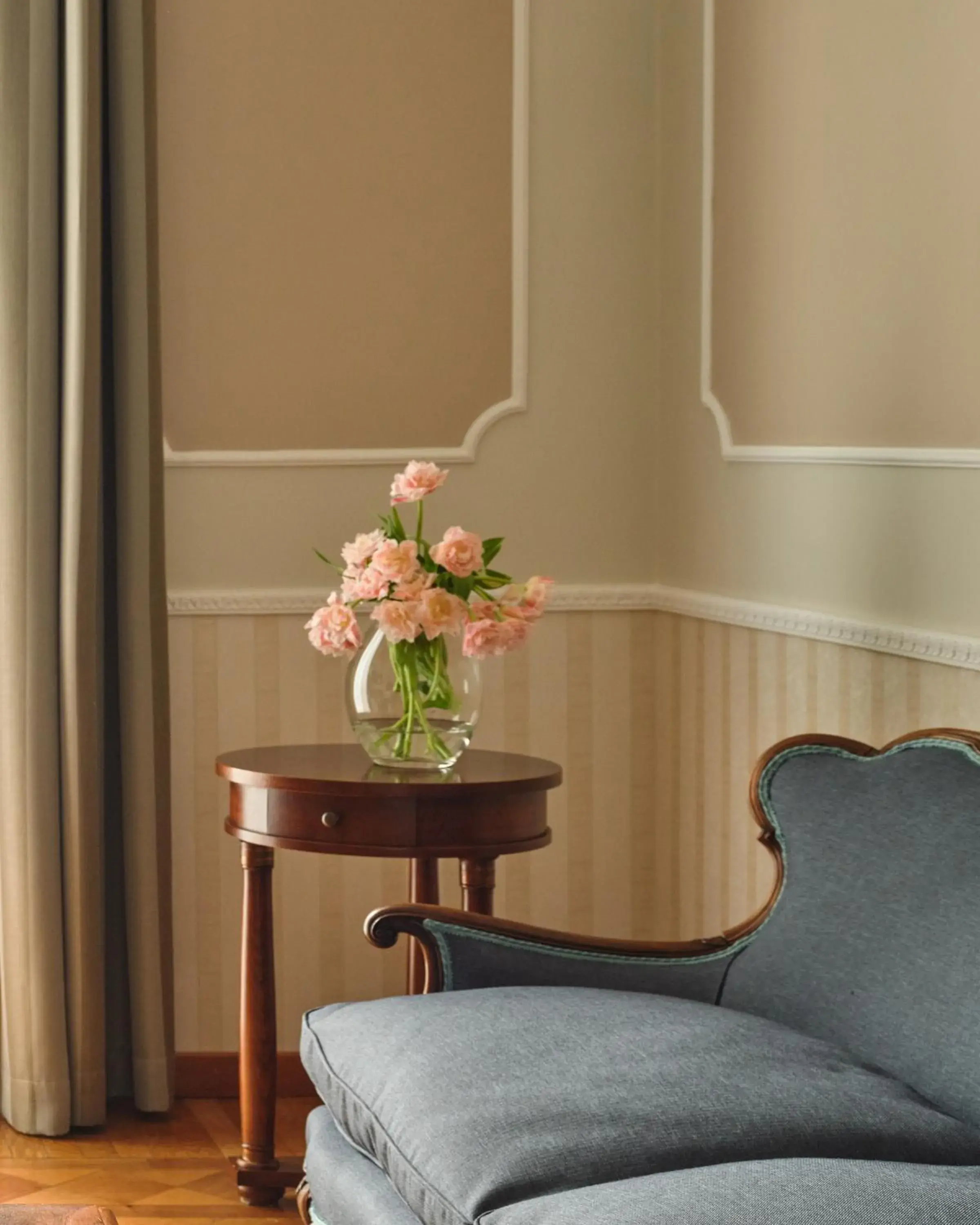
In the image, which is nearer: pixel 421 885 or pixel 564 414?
pixel 421 885

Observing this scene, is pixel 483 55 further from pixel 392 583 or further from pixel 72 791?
pixel 72 791

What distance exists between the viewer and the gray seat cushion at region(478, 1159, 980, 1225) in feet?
4.62

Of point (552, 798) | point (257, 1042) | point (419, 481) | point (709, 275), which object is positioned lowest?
point (257, 1042)

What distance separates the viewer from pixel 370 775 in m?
2.63

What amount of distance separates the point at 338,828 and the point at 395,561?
0.44 m

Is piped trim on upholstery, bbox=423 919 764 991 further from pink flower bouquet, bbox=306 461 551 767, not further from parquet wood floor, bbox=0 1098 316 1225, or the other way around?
parquet wood floor, bbox=0 1098 316 1225

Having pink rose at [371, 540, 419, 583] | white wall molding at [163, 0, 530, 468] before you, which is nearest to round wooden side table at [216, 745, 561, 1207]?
pink rose at [371, 540, 419, 583]

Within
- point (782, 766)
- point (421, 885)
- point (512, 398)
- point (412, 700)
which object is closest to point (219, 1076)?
point (421, 885)

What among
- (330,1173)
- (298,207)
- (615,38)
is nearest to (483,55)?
(615,38)

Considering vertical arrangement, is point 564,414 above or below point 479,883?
above

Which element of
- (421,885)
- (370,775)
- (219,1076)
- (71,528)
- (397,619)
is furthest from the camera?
(219,1076)

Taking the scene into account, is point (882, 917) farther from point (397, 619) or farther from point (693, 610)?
point (693, 610)

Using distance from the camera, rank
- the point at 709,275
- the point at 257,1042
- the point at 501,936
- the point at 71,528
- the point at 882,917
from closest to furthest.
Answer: the point at 882,917 → the point at 501,936 → the point at 257,1042 → the point at 71,528 → the point at 709,275

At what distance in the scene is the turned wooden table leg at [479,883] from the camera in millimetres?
2668
